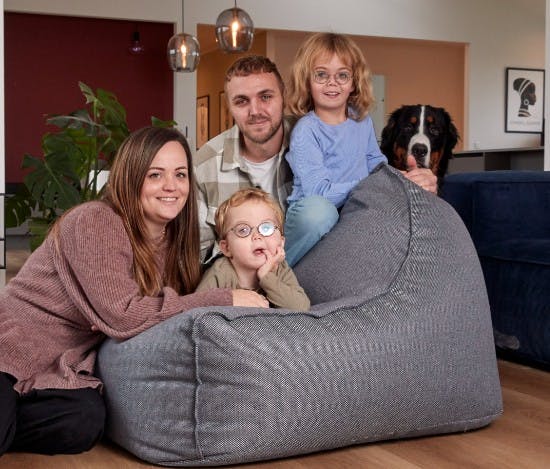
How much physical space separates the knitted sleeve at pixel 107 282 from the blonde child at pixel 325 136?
0.59m

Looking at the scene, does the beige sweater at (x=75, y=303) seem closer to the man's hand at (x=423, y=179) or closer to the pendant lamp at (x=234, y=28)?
the man's hand at (x=423, y=179)

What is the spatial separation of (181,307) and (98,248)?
0.25 meters

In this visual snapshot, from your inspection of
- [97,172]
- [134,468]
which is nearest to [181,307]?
[134,468]

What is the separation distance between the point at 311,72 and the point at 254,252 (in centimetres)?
79

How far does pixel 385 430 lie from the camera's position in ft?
7.62

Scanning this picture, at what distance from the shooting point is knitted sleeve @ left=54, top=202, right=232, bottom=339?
7.39 feet

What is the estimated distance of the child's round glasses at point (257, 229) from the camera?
2.51 metres

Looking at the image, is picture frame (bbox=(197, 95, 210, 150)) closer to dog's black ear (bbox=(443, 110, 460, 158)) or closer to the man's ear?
dog's black ear (bbox=(443, 110, 460, 158))

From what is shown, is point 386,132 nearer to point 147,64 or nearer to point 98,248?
point 98,248

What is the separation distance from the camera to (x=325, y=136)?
300 cm

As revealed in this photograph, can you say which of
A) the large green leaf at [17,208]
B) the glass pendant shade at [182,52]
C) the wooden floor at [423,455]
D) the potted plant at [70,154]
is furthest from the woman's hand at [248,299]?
the glass pendant shade at [182,52]

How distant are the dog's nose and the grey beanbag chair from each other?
35.6 inches

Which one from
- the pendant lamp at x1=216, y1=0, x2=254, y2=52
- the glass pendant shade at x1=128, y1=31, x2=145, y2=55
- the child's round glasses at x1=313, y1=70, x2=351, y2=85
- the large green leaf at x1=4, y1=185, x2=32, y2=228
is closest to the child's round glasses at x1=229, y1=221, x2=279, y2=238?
the child's round glasses at x1=313, y1=70, x2=351, y2=85

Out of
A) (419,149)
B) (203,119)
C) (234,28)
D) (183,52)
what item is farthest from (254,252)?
(203,119)
